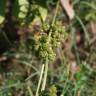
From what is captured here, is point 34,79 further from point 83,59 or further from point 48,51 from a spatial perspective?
point 48,51

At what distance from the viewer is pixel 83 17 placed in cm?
304

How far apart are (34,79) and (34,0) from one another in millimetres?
481

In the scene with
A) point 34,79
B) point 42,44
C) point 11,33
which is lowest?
point 34,79

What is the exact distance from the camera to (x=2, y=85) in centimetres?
244

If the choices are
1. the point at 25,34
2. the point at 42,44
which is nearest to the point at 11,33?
the point at 25,34

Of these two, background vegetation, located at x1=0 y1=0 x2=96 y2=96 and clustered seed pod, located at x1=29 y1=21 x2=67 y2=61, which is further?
background vegetation, located at x1=0 y1=0 x2=96 y2=96

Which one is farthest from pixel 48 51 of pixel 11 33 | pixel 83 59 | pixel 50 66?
pixel 11 33

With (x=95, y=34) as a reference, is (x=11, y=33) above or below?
above

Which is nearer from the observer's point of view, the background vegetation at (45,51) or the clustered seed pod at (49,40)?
the clustered seed pod at (49,40)

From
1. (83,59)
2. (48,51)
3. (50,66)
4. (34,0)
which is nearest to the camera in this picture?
(48,51)

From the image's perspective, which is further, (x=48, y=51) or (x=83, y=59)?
(x=83, y=59)

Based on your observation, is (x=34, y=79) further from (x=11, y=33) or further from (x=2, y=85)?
(x=11, y=33)

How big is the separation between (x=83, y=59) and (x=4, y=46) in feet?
1.87

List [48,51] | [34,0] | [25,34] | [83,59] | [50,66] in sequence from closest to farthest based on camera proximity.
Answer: [48,51] < [34,0] < [50,66] < [83,59] < [25,34]
